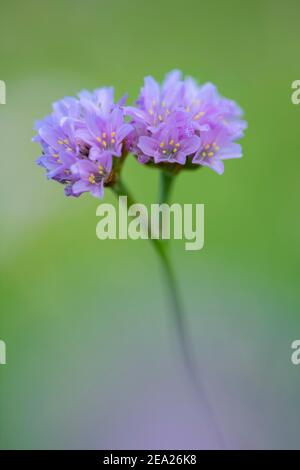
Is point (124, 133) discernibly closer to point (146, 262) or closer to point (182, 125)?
point (182, 125)

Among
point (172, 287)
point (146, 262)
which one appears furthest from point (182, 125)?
point (146, 262)

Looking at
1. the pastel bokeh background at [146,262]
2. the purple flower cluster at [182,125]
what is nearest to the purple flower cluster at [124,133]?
the purple flower cluster at [182,125]

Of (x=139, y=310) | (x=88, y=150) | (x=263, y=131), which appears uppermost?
(x=263, y=131)

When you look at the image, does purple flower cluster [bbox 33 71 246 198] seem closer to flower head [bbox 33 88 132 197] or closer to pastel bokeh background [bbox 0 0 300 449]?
flower head [bbox 33 88 132 197]

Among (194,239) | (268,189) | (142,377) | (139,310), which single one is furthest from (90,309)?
(268,189)

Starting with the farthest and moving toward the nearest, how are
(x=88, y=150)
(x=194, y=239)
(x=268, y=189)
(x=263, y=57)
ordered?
(x=263, y=57)
(x=268, y=189)
(x=194, y=239)
(x=88, y=150)

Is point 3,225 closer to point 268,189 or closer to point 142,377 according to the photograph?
point 142,377
